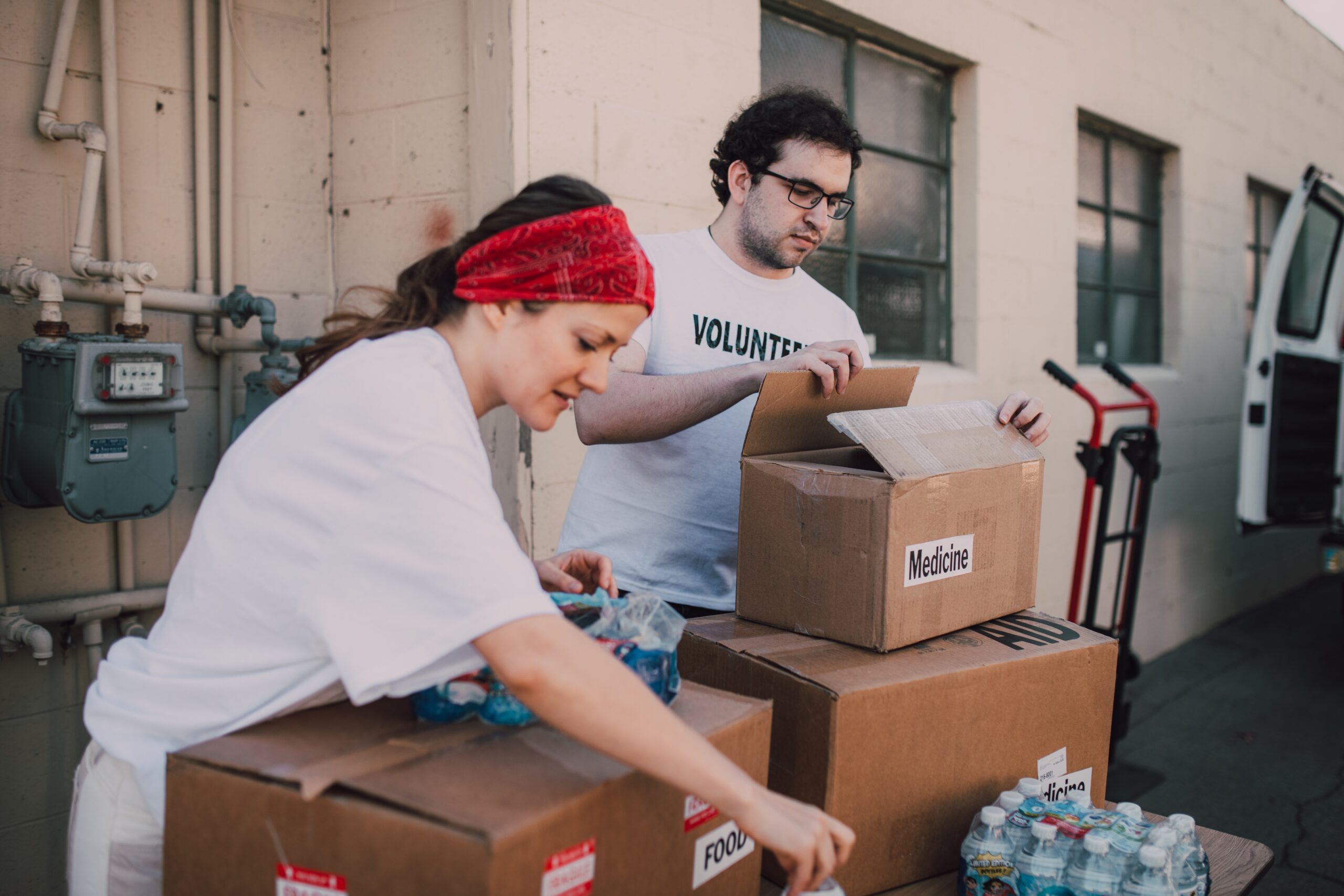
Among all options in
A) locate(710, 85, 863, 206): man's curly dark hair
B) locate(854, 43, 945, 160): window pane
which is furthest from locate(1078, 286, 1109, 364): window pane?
locate(710, 85, 863, 206): man's curly dark hair

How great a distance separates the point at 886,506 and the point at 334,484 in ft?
2.35

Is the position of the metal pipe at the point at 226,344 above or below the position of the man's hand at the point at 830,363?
above

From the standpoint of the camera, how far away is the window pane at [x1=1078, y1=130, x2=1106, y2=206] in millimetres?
4832

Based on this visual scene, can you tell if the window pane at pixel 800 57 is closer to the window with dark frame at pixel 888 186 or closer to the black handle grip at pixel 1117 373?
the window with dark frame at pixel 888 186

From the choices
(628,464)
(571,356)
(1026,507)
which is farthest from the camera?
(628,464)

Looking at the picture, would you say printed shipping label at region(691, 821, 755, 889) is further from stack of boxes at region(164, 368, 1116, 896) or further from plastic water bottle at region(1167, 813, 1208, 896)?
plastic water bottle at region(1167, 813, 1208, 896)

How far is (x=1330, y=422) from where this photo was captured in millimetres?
4809

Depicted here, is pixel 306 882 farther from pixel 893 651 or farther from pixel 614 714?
pixel 893 651

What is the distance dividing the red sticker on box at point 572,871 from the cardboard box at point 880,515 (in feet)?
1.82

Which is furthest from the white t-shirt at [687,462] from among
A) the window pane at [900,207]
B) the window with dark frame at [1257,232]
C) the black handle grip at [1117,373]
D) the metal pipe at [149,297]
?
the window with dark frame at [1257,232]

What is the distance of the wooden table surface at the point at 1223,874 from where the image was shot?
1291 millimetres

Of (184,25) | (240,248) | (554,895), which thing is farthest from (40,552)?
(554,895)

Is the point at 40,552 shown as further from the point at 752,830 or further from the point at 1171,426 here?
the point at 1171,426

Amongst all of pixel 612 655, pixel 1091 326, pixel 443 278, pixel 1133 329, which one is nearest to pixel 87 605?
pixel 443 278
